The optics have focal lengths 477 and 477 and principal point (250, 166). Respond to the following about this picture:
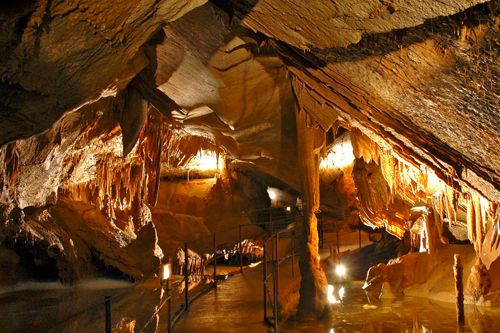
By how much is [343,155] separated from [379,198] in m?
2.22

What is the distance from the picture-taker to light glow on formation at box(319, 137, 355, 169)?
14047mm

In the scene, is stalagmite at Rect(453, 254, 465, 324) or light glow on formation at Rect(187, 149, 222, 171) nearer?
stalagmite at Rect(453, 254, 465, 324)

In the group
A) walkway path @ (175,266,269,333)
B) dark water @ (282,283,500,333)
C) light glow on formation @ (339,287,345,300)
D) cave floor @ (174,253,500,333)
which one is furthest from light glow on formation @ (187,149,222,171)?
dark water @ (282,283,500,333)

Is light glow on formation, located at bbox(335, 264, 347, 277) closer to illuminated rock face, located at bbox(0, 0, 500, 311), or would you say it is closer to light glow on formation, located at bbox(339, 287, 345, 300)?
light glow on formation, located at bbox(339, 287, 345, 300)

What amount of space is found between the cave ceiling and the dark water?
114 inches

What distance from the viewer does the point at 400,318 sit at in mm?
9445

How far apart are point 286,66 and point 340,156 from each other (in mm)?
8030

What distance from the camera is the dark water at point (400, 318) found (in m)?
8.11

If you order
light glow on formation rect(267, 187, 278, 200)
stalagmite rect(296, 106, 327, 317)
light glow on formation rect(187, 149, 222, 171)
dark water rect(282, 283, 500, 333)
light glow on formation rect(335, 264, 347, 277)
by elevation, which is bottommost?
dark water rect(282, 283, 500, 333)

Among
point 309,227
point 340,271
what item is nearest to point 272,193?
point 340,271

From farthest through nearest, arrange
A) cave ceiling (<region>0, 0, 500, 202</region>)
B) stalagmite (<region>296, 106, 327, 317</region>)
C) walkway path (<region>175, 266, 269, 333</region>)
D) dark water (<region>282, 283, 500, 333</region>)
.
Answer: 1. dark water (<region>282, 283, 500, 333</region>)
2. stalagmite (<region>296, 106, 327, 317</region>)
3. walkway path (<region>175, 266, 269, 333</region>)
4. cave ceiling (<region>0, 0, 500, 202</region>)

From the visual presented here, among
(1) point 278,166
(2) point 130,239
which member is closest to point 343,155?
(1) point 278,166

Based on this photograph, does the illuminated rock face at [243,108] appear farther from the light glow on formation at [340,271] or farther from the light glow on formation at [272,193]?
the light glow on formation at [272,193]

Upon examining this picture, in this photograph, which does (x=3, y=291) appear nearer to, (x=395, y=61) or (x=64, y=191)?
(x=64, y=191)
